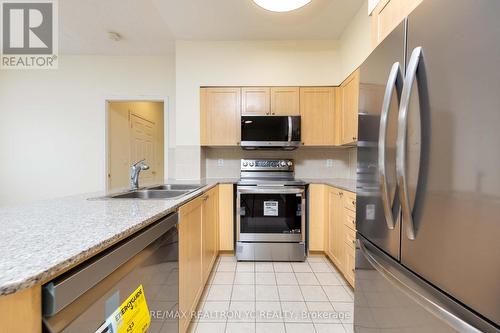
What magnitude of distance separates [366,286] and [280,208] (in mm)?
1545

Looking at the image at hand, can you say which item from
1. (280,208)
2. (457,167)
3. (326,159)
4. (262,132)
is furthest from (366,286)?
(326,159)

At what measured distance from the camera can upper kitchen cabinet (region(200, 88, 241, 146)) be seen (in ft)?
9.98

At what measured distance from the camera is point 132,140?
13.8 ft

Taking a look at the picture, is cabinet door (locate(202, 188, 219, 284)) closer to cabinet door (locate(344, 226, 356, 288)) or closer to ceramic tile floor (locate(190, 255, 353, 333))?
ceramic tile floor (locate(190, 255, 353, 333))

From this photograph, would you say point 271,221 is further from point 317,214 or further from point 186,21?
point 186,21

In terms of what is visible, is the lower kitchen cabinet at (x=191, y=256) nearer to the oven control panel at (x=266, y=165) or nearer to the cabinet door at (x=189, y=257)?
the cabinet door at (x=189, y=257)

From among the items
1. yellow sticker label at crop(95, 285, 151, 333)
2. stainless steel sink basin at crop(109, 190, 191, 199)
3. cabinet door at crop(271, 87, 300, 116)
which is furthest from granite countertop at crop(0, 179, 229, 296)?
cabinet door at crop(271, 87, 300, 116)

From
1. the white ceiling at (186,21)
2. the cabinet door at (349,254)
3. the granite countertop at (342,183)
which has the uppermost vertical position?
the white ceiling at (186,21)

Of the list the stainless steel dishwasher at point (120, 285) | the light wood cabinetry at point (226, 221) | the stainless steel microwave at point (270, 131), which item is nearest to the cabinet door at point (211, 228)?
the light wood cabinetry at point (226, 221)

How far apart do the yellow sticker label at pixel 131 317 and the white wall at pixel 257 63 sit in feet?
8.80

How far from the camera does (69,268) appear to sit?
554 mm

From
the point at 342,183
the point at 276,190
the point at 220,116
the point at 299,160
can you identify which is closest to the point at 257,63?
the point at 220,116

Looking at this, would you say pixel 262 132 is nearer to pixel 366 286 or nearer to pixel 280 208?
pixel 280 208

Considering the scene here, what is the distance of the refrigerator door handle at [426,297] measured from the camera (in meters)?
0.62
